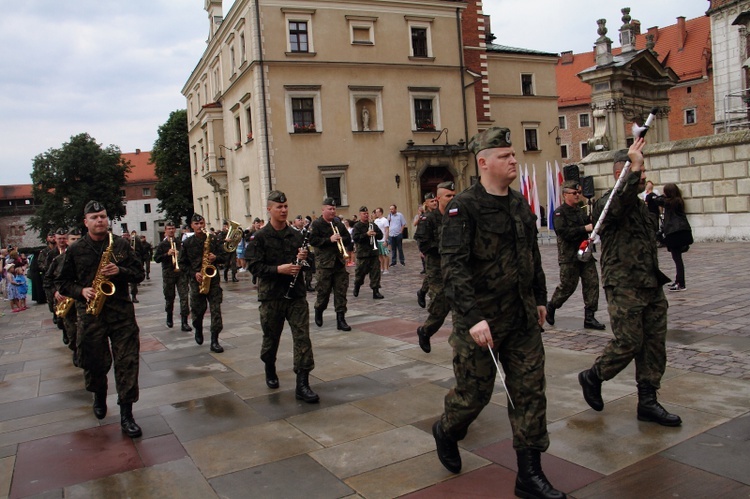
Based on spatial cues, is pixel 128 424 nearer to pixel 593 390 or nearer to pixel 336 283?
pixel 593 390

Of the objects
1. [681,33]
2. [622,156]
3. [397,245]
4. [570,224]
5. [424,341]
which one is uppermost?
[681,33]

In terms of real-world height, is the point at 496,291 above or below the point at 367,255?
above

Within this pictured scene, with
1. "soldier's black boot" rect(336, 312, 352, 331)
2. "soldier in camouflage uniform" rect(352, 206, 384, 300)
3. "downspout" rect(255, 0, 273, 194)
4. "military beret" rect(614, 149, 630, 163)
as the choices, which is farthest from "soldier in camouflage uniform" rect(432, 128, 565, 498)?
"downspout" rect(255, 0, 273, 194)

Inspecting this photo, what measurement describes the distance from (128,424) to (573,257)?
591 centimetres

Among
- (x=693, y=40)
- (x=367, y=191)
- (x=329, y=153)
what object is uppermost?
(x=693, y=40)

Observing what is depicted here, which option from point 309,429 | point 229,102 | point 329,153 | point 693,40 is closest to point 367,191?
point 329,153

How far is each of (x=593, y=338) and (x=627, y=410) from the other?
9.57ft

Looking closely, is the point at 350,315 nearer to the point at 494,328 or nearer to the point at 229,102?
the point at 494,328

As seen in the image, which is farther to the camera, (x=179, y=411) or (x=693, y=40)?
(x=693, y=40)

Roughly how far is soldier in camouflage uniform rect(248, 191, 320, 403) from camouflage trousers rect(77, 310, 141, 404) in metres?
1.34

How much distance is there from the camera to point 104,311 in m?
5.77

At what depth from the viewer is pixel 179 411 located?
245 inches

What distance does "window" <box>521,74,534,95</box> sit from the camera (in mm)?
39562

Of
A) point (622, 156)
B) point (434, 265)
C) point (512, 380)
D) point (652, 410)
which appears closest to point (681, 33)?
point (434, 265)
